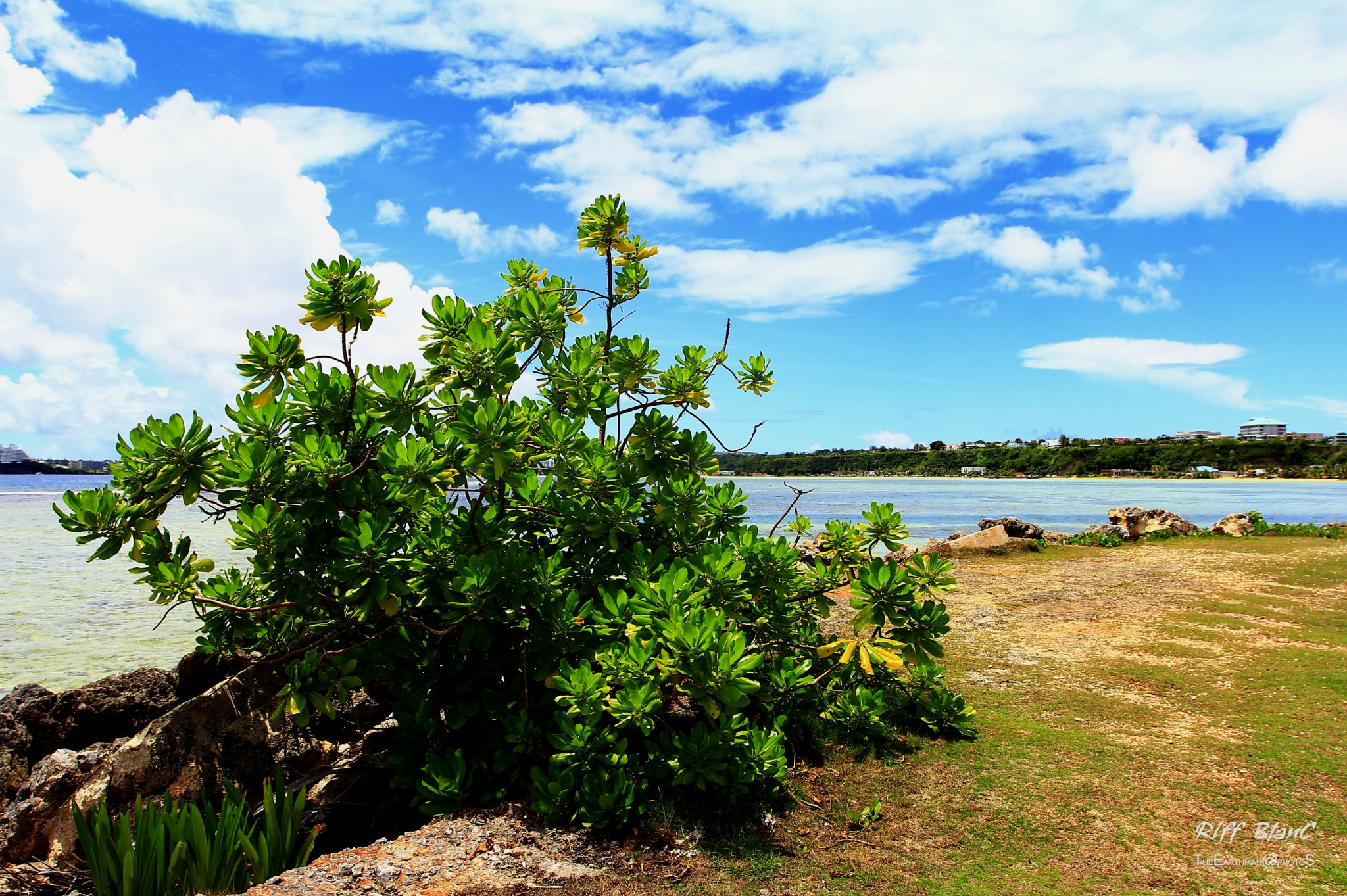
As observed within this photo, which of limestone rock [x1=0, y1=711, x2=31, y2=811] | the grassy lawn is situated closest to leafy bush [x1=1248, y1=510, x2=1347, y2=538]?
the grassy lawn

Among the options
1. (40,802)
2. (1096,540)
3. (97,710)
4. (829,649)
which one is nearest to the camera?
(40,802)

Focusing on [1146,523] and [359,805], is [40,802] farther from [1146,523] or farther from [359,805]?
[1146,523]

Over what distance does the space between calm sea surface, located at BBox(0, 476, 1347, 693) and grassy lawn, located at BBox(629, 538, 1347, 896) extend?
6.65 ft

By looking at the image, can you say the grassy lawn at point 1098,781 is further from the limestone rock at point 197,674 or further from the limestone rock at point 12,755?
the limestone rock at point 12,755

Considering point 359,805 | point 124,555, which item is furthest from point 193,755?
point 124,555

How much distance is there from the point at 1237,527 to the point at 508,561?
18084mm

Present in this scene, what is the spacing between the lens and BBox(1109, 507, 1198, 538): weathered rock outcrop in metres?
16.0

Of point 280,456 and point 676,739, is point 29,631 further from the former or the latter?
point 676,739

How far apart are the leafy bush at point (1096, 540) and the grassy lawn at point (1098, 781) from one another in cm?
699

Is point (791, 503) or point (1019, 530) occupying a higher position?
point (791, 503)

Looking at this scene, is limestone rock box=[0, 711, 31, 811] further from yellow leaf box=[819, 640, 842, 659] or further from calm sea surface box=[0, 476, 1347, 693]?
yellow leaf box=[819, 640, 842, 659]

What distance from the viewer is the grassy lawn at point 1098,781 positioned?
3.25 metres

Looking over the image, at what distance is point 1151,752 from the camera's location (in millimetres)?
4570

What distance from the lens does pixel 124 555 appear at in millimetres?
16172
